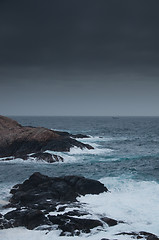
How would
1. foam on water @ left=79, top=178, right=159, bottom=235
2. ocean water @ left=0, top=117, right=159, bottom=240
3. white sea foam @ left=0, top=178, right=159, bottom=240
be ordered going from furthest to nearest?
foam on water @ left=79, top=178, right=159, bottom=235
ocean water @ left=0, top=117, right=159, bottom=240
white sea foam @ left=0, top=178, right=159, bottom=240

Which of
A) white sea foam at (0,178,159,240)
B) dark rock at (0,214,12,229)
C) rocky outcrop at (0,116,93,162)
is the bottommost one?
dark rock at (0,214,12,229)

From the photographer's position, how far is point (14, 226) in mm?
16000

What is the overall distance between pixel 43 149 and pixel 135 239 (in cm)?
2846

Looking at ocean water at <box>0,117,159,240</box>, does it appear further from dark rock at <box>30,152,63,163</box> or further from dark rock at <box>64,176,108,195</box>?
dark rock at <box>30,152,63,163</box>

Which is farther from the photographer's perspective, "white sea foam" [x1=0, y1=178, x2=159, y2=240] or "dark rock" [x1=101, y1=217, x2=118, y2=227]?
"dark rock" [x1=101, y1=217, x2=118, y2=227]

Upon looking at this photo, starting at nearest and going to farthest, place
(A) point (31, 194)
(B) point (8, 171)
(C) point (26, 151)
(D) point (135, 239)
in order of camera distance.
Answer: (D) point (135, 239) → (A) point (31, 194) → (B) point (8, 171) → (C) point (26, 151)

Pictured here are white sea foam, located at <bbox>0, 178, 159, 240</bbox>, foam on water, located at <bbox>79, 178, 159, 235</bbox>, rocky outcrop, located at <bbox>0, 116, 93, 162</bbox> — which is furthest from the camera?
rocky outcrop, located at <bbox>0, 116, 93, 162</bbox>

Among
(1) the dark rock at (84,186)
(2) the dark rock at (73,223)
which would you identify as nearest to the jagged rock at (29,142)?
(1) the dark rock at (84,186)

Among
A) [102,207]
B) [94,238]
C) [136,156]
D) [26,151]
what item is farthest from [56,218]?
[136,156]

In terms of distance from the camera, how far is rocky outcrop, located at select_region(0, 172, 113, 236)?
16.0 m

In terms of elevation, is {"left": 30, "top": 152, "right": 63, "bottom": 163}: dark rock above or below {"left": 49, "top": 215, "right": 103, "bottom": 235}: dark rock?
above

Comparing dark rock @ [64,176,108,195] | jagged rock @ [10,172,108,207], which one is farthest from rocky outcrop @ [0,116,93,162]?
dark rock @ [64,176,108,195]

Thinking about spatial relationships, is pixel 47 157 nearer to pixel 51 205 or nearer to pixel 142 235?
pixel 51 205

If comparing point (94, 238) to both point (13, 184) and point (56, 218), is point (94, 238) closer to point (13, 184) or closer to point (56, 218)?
point (56, 218)
